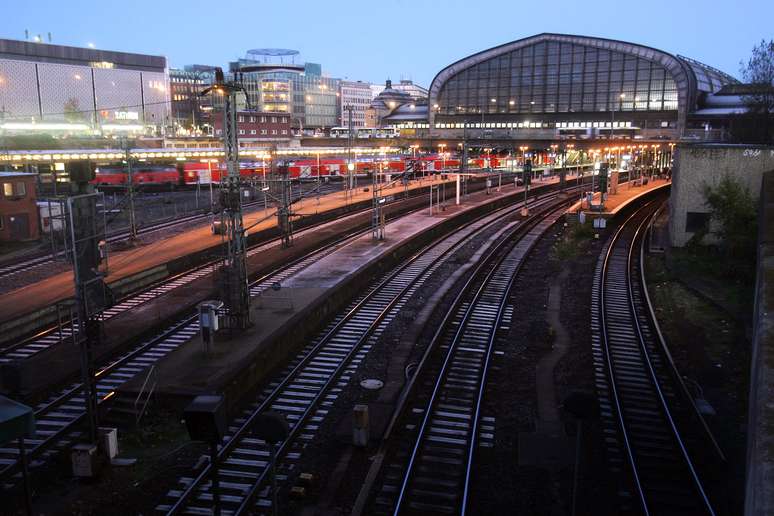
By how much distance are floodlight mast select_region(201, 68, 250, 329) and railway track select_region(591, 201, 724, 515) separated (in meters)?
8.53

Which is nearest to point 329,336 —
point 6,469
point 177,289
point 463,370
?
point 463,370

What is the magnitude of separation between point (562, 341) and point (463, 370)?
11.2 feet

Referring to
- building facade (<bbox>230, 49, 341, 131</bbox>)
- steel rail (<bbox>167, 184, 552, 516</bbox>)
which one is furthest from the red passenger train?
building facade (<bbox>230, 49, 341, 131</bbox>)

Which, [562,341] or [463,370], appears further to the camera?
[562,341]

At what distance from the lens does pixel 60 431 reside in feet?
39.0

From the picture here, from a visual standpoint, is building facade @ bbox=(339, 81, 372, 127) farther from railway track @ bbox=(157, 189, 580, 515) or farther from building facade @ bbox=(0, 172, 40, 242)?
railway track @ bbox=(157, 189, 580, 515)

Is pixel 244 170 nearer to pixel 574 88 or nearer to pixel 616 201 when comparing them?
pixel 616 201

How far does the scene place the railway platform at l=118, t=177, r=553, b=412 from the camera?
13258mm

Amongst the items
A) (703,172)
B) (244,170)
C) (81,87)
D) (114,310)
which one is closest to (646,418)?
(114,310)

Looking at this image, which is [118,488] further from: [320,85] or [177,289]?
[320,85]

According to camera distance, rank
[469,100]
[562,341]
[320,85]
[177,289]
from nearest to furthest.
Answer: [562,341] < [177,289] < [469,100] < [320,85]

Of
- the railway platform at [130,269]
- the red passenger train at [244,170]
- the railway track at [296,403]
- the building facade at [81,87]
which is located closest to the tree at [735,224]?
the railway track at [296,403]

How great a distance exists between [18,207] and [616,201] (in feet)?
119

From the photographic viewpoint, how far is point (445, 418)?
12633 mm
